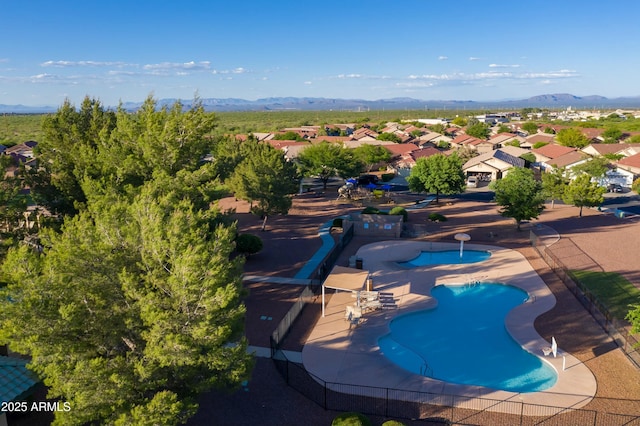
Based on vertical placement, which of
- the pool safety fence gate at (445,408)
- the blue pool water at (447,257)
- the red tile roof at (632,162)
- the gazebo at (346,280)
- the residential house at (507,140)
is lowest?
the pool safety fence gate at (445,408)

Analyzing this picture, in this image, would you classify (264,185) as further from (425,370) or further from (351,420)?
(351,420)

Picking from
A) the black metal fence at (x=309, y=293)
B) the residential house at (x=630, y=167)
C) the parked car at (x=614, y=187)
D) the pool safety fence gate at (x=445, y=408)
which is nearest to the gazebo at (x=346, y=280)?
the black metal fence at (x=309, y=293)

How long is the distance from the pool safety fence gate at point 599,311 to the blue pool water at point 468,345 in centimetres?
322

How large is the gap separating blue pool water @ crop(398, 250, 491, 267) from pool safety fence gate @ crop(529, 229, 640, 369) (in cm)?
463

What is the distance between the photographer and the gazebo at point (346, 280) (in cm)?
2548

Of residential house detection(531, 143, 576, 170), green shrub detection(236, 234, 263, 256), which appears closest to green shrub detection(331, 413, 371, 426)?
green shrub detection(236, 234, 263, 256)

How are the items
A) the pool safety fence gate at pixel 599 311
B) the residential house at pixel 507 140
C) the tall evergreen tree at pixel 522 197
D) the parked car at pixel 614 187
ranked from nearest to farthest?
the pool safety fence gate at pixel 599 311 → the tall evergreen tree at pixel 522 197 → the parked car at pixel 614 187 → the residential house at pixel 507 140

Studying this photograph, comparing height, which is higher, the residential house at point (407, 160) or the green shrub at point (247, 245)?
the residential house at point (407, 160)

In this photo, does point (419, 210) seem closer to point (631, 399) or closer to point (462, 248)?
point (462, 248)

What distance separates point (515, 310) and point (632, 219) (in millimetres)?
30220

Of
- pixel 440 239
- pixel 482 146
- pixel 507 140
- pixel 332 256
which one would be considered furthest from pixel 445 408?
pixel 507 140

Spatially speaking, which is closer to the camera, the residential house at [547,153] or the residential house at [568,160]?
the residential house at [568,160]

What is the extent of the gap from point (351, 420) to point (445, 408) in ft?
13.6

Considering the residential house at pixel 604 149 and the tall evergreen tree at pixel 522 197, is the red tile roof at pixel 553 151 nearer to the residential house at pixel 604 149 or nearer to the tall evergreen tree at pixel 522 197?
the residential house at pixel 604 149
